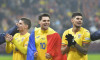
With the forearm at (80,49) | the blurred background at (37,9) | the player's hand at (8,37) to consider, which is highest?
the blurred background at (37,9)

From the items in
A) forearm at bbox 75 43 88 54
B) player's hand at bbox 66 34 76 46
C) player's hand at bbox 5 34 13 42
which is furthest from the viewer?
player's hand at bbox 5 34 13 42

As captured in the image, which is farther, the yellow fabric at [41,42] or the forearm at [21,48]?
the forearm at [21,48]

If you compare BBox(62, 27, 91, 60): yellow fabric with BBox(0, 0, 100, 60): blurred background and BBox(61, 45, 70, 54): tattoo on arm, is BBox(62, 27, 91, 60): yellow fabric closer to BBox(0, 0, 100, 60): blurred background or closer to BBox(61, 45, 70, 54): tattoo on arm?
BBox(61, 45, 70, 54): tattoo on arm

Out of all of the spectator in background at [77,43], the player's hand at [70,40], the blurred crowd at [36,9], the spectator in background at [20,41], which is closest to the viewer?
the player's hand at [70,40]

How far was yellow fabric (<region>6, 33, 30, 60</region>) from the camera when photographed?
6.26 metres

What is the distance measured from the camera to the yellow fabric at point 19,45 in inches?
246

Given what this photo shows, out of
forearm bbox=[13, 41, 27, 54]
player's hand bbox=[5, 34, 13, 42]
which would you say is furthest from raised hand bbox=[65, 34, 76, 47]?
player's hand bbox=[5, 34, 13, 42]

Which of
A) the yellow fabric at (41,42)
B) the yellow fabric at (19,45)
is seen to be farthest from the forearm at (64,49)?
the yellow fabric at (19,45)

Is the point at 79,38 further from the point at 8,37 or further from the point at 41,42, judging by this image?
the point at 8,37

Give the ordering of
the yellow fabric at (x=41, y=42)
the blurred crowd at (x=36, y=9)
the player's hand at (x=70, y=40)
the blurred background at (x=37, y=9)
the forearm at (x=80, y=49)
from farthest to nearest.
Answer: the blurred crowd at (x=36, y=9) → the blurred background at (x=37, y=9) → the yellow fabric at (x=41, y=42) → the forearm at (x=80, y=49) → the player's hand at (x=70, y=40)

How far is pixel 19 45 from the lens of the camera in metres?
6.29

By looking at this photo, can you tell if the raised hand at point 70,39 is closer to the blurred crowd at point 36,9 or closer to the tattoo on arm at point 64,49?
the tattoo on arm at point 64,49

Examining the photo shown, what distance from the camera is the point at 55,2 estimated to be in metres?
19.8

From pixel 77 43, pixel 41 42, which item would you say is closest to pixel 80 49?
pixel 77 43
